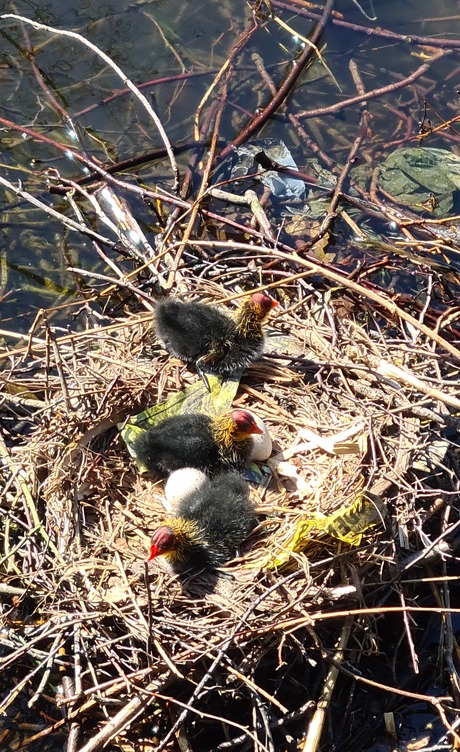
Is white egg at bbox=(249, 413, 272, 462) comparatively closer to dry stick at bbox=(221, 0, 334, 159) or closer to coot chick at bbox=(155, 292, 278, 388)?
coot chick at bbox=(155, 292, 278, 388)

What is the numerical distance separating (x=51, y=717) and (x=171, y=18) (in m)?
5.08

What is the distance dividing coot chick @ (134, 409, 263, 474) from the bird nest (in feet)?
0.87

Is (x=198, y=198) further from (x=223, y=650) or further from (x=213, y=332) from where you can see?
(x=223, y=650)

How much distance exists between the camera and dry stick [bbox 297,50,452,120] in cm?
692

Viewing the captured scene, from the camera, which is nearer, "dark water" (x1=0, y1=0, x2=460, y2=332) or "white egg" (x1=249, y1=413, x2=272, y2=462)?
"white egg" (x1=249, y1=413, x2=272, y2=462)

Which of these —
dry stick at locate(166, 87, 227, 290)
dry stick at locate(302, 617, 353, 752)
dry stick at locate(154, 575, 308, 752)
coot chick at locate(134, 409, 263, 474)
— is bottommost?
dry stick at locate(302, 617, 353, 752)

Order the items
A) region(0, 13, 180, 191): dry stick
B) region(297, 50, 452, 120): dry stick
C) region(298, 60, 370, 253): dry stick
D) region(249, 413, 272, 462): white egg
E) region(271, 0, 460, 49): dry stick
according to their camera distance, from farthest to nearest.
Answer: region(271, 0, 460, 49): dry stick, region(297, 50, 452, 120): dry stick, region(0, 13, 180, 191): dry stick, region(298, 60, 370, 253): dry stick, region(249, 413, 272, 462): white egg

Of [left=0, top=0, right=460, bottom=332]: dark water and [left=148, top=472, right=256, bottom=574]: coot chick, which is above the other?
[left=0, top=0, right=460, bottom=332]: dark water

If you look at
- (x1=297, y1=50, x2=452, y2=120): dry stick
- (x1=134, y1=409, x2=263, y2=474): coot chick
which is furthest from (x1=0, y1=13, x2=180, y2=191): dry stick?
(x1=134, y1=409, x2=263, y2=474): coot chick

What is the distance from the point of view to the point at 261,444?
4.87 m

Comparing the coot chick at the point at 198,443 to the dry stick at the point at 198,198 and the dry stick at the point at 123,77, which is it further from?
the dry stick at the point at 123,77

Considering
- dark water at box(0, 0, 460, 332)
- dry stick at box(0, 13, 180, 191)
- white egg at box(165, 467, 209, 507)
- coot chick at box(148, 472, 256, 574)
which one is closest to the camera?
coot chick at box(148, 472, 256, 574)

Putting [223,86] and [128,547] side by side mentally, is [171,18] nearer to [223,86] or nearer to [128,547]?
[223,86]

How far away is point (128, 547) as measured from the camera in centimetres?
467
